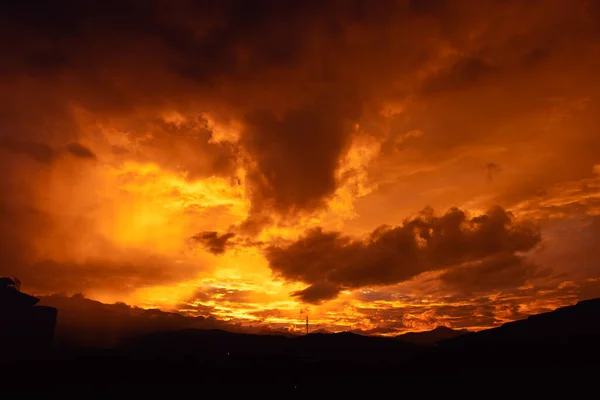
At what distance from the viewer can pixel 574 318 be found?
250ft

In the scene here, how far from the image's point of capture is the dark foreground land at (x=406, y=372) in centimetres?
5532

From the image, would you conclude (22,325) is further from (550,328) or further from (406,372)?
(550,328)

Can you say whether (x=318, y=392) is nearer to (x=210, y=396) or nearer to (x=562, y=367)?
(x=210, y=396)

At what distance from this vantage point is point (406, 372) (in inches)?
2655

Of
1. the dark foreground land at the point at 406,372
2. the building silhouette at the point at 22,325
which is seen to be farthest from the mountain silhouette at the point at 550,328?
the building silhouette at the point at 22,325

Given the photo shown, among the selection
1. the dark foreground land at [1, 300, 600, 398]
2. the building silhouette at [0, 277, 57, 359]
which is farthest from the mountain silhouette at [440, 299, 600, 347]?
the building silhouette at [0, 277, 57, 359]

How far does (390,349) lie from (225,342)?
76523 mm

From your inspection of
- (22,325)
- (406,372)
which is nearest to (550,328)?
(406,372)

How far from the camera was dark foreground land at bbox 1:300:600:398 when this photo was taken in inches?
2178

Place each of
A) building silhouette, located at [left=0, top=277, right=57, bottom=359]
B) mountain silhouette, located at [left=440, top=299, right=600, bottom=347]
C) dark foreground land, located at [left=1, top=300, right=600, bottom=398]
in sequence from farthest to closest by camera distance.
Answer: building silhouette, located at [left=0, top=277, right=57, bottom=359] → mountain silhouette, located at [left=440, top=299, right=600, bottom=347] → dark foreground land, located at [left=1, top=300, right=600, bottom=398]

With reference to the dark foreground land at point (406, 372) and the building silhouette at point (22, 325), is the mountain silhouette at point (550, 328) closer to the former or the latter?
the dark foreground land at point (406, 372)

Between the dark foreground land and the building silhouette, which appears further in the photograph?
the building silhouette

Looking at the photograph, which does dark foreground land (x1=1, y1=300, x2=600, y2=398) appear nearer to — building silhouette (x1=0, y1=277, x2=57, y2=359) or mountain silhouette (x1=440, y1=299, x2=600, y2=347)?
mountain silhouette (x1=440, y1=299, x2=600, y2=347)

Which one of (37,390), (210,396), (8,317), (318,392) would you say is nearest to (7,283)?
(8,317)
